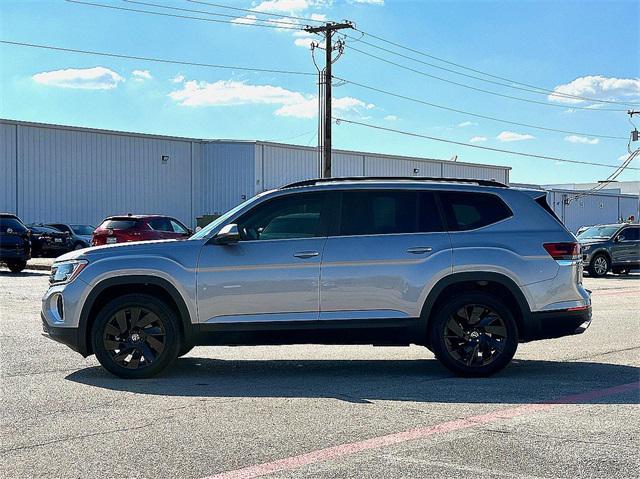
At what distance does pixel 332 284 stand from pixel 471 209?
5.37 ft

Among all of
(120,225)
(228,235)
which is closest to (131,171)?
(120,225)

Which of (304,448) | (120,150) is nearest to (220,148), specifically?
(120,150)

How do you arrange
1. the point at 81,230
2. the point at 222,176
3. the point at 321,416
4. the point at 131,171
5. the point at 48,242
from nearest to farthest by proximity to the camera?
the point at 321,416
the point at 48,242
the point at 81,230
the point at 131,171
the point at 222,176

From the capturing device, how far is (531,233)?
25.6 ft

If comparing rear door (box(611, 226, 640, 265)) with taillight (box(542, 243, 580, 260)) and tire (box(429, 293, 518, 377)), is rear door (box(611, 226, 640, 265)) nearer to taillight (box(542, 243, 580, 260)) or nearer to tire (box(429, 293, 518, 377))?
taillight (box(542, 243, 580, 260))

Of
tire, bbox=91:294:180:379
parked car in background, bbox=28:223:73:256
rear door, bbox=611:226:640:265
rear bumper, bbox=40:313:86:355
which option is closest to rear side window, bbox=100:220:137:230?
parked car in background, bbox=28:223:73:256

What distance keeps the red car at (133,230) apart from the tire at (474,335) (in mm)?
15966

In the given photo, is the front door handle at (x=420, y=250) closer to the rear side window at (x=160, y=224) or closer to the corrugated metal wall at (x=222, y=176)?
the rear side window at (x=160, y=224)

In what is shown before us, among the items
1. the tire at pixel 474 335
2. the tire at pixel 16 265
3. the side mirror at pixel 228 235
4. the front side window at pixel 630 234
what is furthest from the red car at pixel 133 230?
the tire at pixel 474 335

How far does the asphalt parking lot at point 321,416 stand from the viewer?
489 cm

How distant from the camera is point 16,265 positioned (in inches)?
940

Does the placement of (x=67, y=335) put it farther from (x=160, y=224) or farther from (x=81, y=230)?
(x=81, y=230)

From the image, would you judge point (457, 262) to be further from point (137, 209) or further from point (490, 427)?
point (137, 209)

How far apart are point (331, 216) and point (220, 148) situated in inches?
1533
